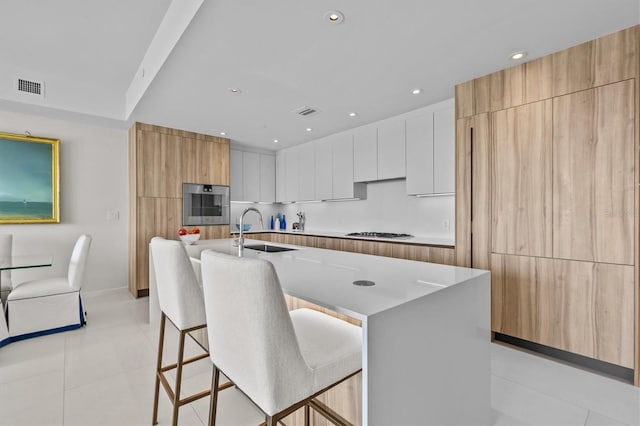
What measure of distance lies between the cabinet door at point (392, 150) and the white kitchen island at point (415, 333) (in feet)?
7.22

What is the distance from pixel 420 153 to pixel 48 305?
4.06 metres

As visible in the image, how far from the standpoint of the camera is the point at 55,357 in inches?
93.1

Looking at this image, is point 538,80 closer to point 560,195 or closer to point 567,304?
point 560,195

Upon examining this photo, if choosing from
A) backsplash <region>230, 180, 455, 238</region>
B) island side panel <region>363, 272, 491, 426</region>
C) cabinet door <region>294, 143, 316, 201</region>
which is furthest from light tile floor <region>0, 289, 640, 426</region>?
cabinet door <region>294, 143, 316, 201</region>

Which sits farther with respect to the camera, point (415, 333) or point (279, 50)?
point (279, 50)

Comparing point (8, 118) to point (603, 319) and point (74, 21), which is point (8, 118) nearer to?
point (74, 21)

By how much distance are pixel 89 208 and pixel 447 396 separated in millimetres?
4630

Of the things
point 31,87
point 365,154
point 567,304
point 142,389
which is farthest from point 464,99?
point 31,87

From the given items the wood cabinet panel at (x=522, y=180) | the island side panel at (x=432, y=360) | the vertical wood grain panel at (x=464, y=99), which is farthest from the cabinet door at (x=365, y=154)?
the island side panel at (x=432, y=360)

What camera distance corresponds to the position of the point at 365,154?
4086mm

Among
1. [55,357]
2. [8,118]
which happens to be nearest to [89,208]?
[8,118]

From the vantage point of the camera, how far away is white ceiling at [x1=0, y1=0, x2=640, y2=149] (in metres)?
1.80

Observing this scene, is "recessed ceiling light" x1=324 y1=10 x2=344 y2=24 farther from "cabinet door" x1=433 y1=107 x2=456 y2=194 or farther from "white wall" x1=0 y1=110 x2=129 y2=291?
"white wall" x1=0 y1=110 x2=129 y2=291

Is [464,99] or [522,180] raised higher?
[464,99]
